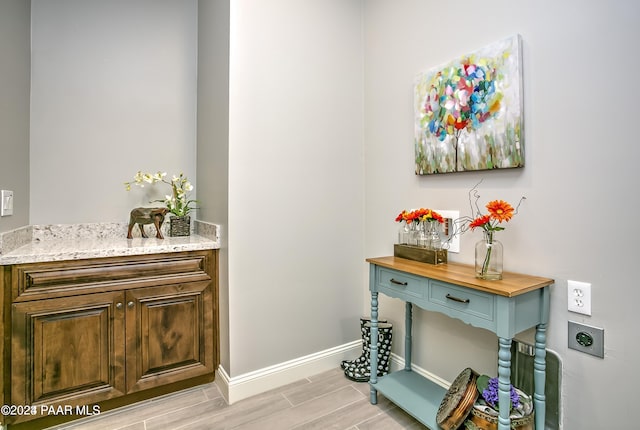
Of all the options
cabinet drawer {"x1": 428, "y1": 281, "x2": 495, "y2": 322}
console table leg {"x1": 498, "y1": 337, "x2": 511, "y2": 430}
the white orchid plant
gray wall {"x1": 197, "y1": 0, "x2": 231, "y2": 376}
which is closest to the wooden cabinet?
gray wall {"x1": 197, "y1": 0, "x2": 231, "y2": 376}

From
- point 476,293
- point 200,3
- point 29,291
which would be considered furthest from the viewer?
point 200,3

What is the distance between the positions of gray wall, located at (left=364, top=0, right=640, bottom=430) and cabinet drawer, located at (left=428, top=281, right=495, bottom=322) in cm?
34

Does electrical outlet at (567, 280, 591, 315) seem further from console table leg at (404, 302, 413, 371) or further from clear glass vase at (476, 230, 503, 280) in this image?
console table leg at (404, 302, 413, 371)

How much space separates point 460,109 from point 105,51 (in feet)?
7.49

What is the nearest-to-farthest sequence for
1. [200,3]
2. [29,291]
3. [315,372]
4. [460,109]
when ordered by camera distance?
1. [29,291]
2. [460,109]
3. [315,372]
4. [200,3]

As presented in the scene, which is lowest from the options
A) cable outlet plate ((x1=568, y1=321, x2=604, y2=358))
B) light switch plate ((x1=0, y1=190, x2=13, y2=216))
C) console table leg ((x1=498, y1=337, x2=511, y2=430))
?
console table leg ((x1=498, y1=337, x2=511, y2=430))

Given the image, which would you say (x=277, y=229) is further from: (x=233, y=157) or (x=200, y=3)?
(x=200, y=3)

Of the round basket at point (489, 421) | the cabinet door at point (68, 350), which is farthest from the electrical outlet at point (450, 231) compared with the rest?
the cabinet door at point (68, 350)

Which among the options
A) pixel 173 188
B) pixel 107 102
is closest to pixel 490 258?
pixel 173 188

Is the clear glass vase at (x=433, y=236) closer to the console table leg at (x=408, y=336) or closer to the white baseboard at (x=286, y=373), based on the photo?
the console table leg at (x=408, y=336)

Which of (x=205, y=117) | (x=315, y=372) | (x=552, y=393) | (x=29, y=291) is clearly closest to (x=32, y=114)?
(x=205, y=117)

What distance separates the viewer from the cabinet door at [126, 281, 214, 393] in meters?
1.78

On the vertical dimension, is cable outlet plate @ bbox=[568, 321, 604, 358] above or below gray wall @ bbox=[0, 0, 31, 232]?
below

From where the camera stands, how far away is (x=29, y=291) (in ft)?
5.12
